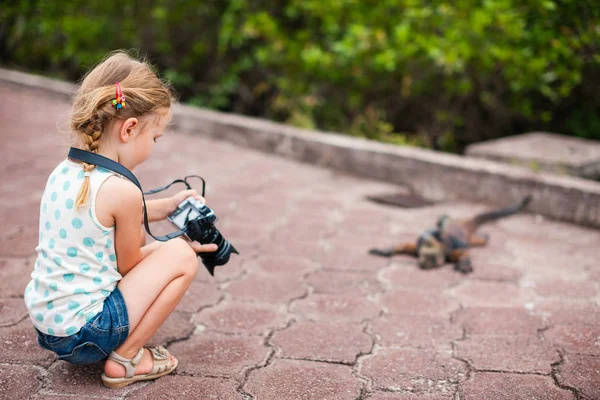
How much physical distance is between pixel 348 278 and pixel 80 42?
654cm

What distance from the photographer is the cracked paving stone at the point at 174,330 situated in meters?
2.52

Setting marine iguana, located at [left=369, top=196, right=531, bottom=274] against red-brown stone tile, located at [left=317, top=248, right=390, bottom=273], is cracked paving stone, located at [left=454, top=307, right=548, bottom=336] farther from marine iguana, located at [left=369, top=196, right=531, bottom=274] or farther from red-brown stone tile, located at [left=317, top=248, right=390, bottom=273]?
red-brown stone tile, located at [left=317, top=248, right=390, bottom=273]

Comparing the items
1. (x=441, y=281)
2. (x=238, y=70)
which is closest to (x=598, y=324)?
(x=441, y=281)

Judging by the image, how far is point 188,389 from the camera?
7.10 feet

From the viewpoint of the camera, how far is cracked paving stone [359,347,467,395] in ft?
7.33

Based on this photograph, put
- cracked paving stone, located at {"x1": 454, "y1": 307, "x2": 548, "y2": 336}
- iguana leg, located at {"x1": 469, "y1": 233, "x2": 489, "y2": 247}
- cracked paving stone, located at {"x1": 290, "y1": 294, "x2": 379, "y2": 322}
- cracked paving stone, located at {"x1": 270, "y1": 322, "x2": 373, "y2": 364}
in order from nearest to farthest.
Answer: cracked paving stone, located at {"x1": 270, "y1": 322, "x2": 373, "y2": 364} → cracked paving stone, located at {"x1": 454, "y1": 307, "x2": 548, "y2": 336} → cracked paving stone, located at {"x1": 290, "y1": 294, "x2": 379, "y2": 322} → iguana leg, located at {"x1": 469, "y1": 233, "x2": 489, "y2": 247}

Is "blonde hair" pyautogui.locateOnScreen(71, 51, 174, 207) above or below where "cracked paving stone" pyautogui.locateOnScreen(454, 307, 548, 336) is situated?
above

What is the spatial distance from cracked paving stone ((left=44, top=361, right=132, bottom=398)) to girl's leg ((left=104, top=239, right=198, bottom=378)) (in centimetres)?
6

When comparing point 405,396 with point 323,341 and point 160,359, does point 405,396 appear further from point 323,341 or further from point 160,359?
point 160,359

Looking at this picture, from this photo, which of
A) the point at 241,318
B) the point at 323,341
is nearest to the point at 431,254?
the point at 323,341

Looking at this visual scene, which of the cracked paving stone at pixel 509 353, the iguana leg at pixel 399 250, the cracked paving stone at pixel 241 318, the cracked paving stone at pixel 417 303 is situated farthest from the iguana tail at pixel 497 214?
the cracked paving stone at pixel 241 318

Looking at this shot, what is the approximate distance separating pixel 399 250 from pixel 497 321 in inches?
33.6

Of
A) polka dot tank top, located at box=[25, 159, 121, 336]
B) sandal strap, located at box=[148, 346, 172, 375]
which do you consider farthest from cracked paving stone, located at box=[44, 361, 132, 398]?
polka dot tank top, located at box=[25, 159, 121, 336]

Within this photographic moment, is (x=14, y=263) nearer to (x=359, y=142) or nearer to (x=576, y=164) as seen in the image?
(x=359, y=142)
